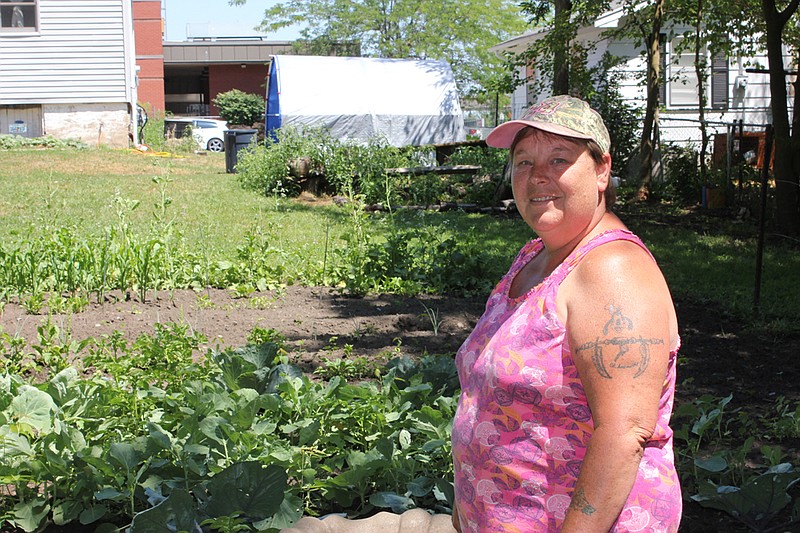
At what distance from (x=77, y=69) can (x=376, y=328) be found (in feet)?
70.9

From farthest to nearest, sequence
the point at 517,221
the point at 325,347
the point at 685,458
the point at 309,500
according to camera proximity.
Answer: the point at 517,221, the point at 325,347, the point at 685,458, the point at 309,500

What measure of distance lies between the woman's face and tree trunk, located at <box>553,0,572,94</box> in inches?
569

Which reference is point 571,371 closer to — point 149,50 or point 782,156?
point 782,156

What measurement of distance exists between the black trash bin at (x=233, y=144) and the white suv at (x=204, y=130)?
44.4 feet

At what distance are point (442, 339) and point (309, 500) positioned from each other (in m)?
2.51

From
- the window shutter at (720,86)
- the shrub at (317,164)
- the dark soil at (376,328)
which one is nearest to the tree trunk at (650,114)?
the shrub at (317,164)

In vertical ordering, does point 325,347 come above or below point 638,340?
below

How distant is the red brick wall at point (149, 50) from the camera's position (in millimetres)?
44656

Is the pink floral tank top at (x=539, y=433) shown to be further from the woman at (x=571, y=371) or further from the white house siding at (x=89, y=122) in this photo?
the white house siding at (x=89, y=122)

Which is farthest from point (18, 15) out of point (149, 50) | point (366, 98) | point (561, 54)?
point (149, 50)

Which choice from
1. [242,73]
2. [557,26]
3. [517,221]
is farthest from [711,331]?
[242,73]

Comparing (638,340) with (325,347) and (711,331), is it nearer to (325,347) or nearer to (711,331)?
(325,347)

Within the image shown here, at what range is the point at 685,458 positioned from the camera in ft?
12.7

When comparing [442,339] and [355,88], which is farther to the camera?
[355,88]
